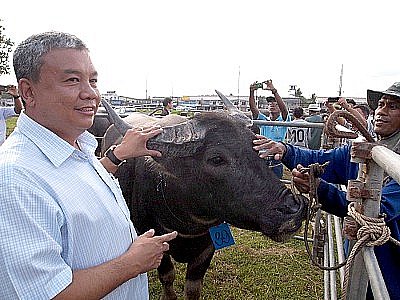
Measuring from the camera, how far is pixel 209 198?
10.4 ft

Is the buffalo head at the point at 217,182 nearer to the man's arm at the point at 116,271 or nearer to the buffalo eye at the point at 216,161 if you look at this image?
the buffalo eye at the point at 216,161

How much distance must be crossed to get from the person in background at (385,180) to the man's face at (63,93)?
125cm

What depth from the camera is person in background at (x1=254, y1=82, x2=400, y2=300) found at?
213 centimetres

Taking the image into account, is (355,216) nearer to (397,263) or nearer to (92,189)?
(397,263)

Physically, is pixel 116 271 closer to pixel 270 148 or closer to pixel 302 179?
pixel 302 179

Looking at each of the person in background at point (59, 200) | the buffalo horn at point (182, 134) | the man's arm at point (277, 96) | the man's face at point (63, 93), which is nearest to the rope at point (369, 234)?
A: the person in background at point (59, 200)

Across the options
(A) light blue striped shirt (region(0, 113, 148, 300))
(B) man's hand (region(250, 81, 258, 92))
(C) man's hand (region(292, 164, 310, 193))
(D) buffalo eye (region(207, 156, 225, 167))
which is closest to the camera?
(A) light blue striped shirt (region(0, 113, 148, 300))

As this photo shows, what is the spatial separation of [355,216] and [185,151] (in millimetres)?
1662

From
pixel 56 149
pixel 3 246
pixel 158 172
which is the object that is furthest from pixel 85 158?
pixel 158 172

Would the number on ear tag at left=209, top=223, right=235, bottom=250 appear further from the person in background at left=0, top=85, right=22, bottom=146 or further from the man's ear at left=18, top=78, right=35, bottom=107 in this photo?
the person in background at left=0, top=85, right=22, bottom=146

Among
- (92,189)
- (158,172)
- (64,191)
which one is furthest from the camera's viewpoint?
(158,172)

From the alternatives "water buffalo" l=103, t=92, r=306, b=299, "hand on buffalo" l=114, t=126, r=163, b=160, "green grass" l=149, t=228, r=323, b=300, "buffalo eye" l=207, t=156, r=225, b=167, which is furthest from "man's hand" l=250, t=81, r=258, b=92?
"hand on buffalo" l=114, t=126, r=163, b=160

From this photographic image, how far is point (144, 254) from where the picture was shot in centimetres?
159

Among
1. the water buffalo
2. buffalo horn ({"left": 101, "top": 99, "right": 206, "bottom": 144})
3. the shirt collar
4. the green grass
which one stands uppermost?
the shirt collar
